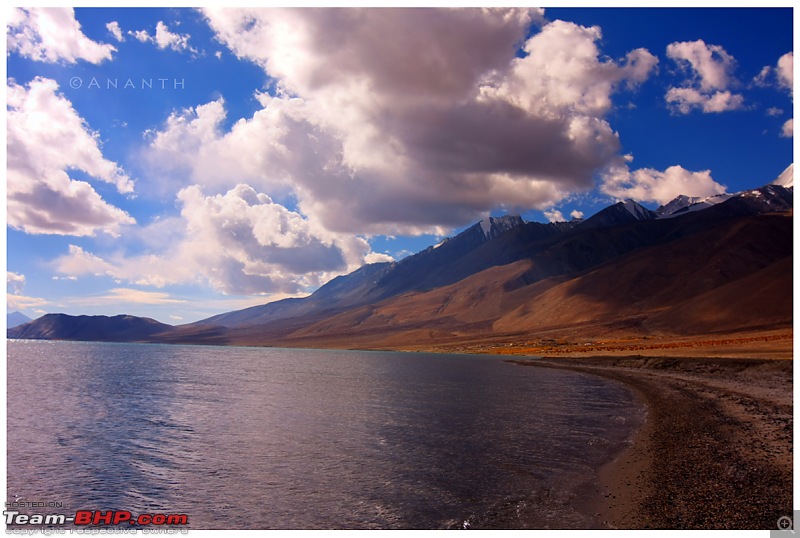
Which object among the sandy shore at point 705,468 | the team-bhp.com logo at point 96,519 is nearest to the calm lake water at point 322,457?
the team-bhp.com logo at point 96,519

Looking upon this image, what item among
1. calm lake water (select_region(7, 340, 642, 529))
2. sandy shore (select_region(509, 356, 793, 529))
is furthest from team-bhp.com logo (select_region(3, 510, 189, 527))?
sandy shore (select_region(509, 356, 793, 529))

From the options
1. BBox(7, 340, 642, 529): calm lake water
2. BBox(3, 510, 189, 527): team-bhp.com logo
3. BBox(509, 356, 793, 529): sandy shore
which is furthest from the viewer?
BBox(7, 340, 642, 529): calm lake water

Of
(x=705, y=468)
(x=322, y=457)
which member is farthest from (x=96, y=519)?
(x=705, y=468)

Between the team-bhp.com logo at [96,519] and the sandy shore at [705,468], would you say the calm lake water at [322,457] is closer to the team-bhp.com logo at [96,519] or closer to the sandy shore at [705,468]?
the team-bhp.com logo at [96,519]

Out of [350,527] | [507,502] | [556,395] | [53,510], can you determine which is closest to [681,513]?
[507,502]

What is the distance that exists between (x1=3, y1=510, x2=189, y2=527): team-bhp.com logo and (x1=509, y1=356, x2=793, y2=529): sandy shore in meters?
14.8

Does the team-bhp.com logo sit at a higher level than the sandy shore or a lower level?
higher

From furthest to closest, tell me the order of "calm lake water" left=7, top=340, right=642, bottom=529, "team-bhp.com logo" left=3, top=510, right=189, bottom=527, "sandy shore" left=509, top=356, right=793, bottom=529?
"calm lake water" left=7, top=340, right=642, bottom=529
"team-bhp.com logo" left=3, top=510, right=189, bottom=527
"sandy shore" left=509, top=356, right=793, bottom=529

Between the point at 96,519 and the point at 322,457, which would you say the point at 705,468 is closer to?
the point at 322,457

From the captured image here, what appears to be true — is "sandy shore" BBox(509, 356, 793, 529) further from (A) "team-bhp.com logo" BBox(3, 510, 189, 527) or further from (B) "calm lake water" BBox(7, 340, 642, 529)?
(A) "team-bhp.com logo" BBox(3, 510, 189, 527)

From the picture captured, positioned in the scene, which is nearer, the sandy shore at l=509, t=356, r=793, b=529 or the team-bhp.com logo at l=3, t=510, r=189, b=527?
the sandy shore at l=509, t=356, r=793, b=529

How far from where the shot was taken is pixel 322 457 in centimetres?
2605

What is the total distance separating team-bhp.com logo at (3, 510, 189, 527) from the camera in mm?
17547

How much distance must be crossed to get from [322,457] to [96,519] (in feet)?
34.9
